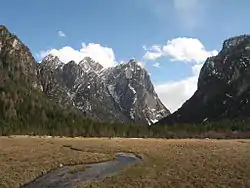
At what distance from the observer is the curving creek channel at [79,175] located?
156 ft

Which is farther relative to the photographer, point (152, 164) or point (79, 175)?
point (152, 164)

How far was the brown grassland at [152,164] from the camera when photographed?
46.8 meters

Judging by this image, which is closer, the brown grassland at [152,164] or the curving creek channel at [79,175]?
the brown grassland at [152,164]

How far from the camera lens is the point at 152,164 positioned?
5494cm

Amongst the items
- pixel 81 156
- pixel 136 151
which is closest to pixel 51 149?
pixel 81 156

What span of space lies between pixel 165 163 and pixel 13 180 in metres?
20.1

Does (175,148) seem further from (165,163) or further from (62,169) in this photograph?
(62,169)

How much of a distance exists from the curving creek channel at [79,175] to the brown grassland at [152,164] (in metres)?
1.49

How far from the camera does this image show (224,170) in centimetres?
5125

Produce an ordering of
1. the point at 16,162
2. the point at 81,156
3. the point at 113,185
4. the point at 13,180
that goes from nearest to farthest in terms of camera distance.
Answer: the point at 113,185 → the point at 13,180 → the point at 16,162 → the point at 81,156

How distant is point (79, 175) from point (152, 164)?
33.9 feet

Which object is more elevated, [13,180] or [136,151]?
[136,151]

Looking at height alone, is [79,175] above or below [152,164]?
below

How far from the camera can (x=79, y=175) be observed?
167 ft
